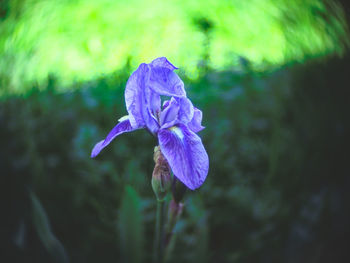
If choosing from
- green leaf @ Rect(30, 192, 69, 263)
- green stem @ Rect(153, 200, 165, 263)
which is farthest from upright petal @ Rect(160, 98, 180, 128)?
green leaf @ Rect(30, 192, 69, 263)

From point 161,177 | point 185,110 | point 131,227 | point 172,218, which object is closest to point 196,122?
point 185,110

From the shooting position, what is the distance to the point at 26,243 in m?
0.89

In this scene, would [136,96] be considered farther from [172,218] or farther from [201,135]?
Answer: [201,135]

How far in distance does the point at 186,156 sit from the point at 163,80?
7.0 inches

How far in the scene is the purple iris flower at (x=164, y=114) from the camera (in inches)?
22.2

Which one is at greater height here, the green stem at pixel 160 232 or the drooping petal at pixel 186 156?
the drooping petal at pixel 186 156

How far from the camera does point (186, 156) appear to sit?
0.55m

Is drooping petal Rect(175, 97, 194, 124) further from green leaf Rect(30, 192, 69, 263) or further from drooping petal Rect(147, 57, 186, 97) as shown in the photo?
green leaf Rect(30, 192, 69, 263)

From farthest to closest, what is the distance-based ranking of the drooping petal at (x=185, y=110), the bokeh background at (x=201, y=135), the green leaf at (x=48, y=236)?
1. the bokeh background at (x=201, y=135)
2. the green leaf at (x=48, y=236)
3. the drooping petal at (x=185, y=110)

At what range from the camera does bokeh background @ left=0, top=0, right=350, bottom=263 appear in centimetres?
101

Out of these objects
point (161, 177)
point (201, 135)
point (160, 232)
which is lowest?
point (201, 135)

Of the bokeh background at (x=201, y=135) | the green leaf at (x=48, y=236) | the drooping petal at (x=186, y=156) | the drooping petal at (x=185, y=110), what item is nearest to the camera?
the drooping petal at (x=186, y=156)

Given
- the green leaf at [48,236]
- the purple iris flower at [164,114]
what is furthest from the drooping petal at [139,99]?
the green leaf at [48,236]

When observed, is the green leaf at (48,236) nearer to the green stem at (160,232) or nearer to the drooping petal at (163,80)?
the green stem at (160,232)
